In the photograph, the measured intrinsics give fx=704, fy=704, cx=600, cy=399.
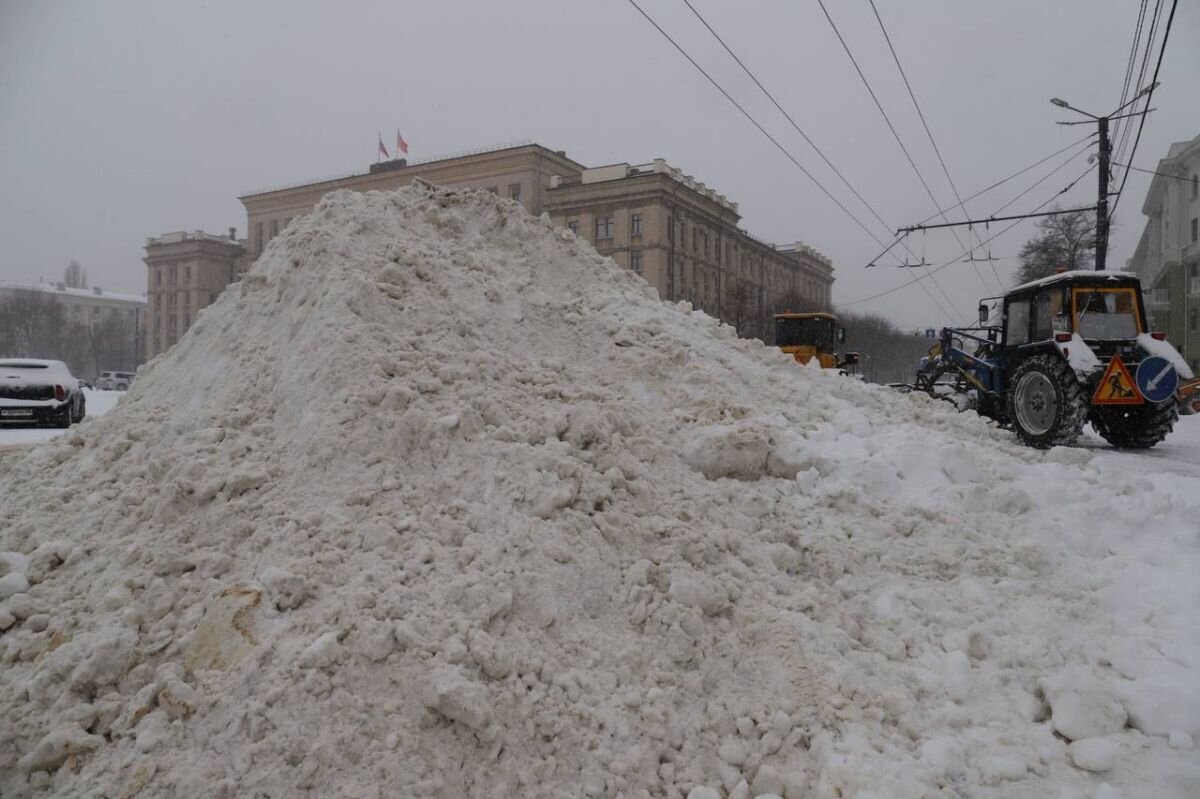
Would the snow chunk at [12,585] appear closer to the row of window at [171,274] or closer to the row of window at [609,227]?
the row of window at [609,227]

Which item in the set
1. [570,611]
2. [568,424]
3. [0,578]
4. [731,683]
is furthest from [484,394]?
[0,578]

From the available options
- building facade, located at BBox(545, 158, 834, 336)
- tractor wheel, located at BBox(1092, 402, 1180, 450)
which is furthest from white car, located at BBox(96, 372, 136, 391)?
tractor wheel, located at BBox(1092, 402, 1180, 450)

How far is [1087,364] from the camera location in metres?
8.70

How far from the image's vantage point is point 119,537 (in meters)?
3.62

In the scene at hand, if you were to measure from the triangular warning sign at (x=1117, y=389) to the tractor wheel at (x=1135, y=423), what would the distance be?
538 mm

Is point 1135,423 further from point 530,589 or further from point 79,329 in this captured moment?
point 79,329

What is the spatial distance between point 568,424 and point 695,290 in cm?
4091

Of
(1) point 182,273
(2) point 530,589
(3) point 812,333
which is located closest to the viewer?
(2) point 530,589

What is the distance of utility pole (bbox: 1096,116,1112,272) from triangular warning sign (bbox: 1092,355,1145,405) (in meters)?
8.23

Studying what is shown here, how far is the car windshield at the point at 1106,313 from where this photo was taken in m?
9.17

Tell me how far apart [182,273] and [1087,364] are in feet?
195

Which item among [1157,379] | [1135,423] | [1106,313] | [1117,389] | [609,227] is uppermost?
[609,227]

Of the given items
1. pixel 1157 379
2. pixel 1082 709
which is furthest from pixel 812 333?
pixel 1082 709

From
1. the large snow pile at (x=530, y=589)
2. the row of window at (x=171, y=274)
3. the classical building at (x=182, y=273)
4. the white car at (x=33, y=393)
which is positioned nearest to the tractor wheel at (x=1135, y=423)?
the large snow pile at (x=530, y=589)
